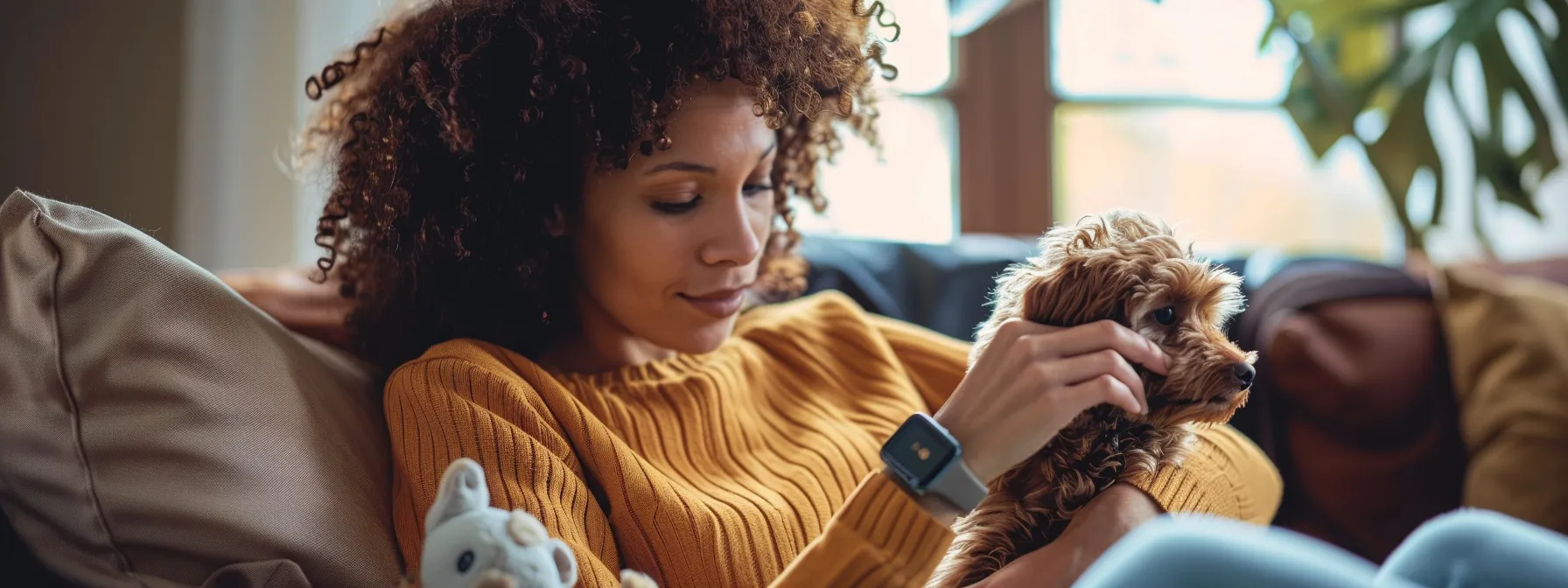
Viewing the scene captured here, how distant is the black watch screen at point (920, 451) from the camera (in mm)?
805

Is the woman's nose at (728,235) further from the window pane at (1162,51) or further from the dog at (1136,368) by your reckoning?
the window pane at (1162,51)

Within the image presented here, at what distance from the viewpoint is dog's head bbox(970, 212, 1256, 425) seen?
0.79 metres

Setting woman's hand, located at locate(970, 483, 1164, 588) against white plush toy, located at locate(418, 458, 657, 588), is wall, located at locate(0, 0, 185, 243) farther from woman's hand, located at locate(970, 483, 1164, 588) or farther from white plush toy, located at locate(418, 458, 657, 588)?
woman's hand, located at locate(970, 483, 1164, 588)

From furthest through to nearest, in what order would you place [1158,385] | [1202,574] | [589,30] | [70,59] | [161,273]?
[70,59] → [589,30] → [161,273] → [1158,385] → [1202,574]

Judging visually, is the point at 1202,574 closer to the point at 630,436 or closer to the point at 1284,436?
the point at 630,436

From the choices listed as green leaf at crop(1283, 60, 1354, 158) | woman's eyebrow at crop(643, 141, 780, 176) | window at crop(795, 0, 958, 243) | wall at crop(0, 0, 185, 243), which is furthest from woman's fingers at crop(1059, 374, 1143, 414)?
window at crop(795, 0, 958, 243)

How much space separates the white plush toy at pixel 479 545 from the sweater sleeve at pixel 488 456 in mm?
195

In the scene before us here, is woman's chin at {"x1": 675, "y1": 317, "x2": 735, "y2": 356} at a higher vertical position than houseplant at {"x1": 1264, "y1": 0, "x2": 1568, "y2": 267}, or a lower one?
lower

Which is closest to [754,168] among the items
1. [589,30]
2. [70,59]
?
[589,30]

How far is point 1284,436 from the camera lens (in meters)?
1.76

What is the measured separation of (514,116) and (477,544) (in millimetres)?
525

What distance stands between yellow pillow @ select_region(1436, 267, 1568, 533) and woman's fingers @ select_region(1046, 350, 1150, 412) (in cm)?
121

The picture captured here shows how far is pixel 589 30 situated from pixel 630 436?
1.29ft

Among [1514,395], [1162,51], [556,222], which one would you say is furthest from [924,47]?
[556,222]
